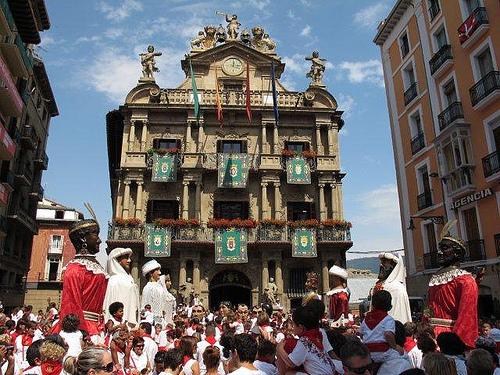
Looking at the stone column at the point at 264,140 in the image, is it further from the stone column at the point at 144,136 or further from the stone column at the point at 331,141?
the stone column at the point at 144,136

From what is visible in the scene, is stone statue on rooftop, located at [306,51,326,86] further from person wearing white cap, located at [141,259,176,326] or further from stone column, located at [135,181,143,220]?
person wearing white cap, located at [141,259,176,326]

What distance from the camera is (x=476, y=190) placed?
20.1 m

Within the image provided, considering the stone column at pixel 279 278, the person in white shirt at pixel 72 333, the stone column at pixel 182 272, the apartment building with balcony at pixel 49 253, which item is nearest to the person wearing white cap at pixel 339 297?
the person in white shirt at pixel 72 333

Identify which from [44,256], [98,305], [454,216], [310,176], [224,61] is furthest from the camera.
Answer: [44,256]

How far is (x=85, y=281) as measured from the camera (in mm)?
5445

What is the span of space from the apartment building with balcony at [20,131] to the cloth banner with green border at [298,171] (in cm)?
1589

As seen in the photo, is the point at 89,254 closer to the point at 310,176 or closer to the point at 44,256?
the point at 310,176

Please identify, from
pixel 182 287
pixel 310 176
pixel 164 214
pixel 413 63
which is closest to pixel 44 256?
pixel 164 214

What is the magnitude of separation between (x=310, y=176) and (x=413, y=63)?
9.04 m

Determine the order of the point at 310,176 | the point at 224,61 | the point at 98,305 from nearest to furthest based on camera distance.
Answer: the point at 98,305 → the point at 310,176 → the point at 224,61

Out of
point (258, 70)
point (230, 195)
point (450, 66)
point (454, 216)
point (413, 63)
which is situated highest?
point (258, 70)

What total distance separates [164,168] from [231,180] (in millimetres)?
4189

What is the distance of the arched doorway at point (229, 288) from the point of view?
26692 millimetres

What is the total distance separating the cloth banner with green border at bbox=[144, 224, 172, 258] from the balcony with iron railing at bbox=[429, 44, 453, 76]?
56.5 feet
